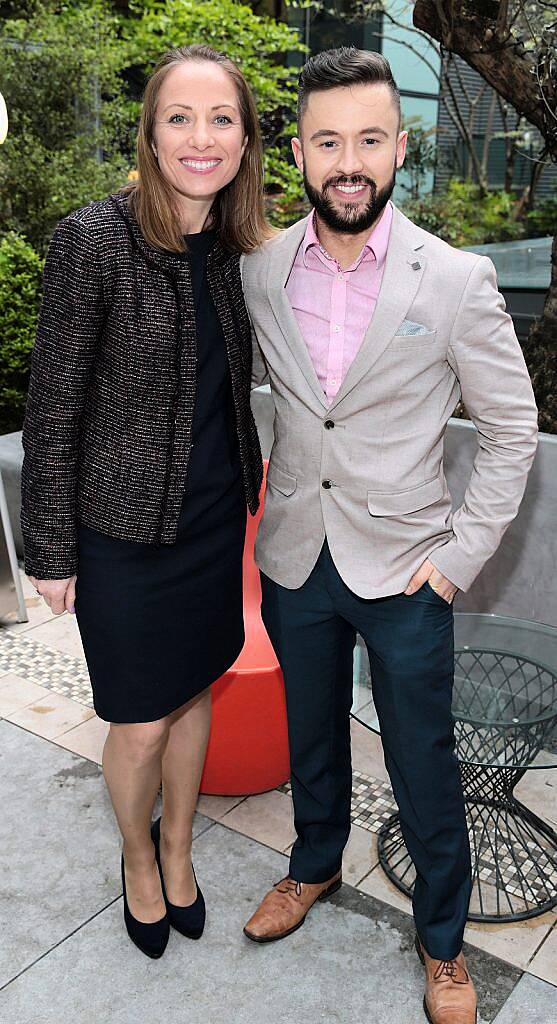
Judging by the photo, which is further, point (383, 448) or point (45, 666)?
point (45, 666)

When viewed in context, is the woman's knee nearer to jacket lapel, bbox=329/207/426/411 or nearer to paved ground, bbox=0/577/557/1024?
paved ground, bbox=0/577/557/1024

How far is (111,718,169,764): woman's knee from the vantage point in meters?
2.14

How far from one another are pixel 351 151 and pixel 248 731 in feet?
5.43

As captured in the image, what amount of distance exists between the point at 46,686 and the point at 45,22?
5079mm

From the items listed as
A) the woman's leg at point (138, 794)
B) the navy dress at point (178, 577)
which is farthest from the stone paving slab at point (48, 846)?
the navy dress at point (178, 577)

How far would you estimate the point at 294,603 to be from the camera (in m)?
2.10

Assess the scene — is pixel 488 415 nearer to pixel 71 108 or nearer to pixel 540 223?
pixel 71 108

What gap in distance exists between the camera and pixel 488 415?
1902 mm

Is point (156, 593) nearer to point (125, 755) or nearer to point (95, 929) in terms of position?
point (125, 755)

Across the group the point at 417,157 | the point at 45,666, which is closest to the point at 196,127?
the point at 45,666

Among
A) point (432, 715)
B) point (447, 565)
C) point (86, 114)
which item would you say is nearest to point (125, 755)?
point (432, 715)

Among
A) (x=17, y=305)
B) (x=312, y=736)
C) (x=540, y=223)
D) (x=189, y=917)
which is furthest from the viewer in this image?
(x=540, y=223)

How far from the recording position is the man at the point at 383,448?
1.83 meters


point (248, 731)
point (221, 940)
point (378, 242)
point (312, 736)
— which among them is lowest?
point (221, 940)
